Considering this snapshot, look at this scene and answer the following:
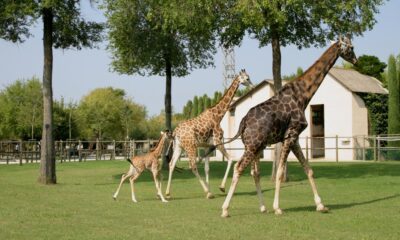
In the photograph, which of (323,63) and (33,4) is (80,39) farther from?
(323,63)

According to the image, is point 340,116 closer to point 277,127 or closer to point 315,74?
point 315,74

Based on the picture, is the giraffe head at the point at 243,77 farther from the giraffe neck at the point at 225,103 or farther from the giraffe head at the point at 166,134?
the giraffe head at the point at 166,134

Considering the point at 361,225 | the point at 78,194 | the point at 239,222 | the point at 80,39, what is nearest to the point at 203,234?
the point at 239,222

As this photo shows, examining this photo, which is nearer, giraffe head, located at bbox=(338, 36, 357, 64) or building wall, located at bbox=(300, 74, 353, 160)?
giraffe head, located at bbox=(338, 36, 357, 64)

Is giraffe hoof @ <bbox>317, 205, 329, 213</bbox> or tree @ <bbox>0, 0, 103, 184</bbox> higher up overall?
tree @ <bbox>0, 0, 103, 184</bbox>

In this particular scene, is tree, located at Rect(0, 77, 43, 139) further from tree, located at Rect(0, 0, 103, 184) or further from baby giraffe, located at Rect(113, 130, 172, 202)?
baby giraffe, located at Rect(113, 130, 172, 202)

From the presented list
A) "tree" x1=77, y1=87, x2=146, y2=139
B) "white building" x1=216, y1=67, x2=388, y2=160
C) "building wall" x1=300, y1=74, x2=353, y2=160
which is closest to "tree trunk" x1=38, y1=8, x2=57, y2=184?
"white building" x1=216, y1=67, x2=388, y2=160

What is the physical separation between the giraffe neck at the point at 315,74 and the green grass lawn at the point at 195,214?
2.46m

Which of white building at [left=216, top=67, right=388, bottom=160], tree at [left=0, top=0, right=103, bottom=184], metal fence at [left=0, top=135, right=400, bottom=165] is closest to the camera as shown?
tree at [left=0, top=0, right=103, bottom=184]

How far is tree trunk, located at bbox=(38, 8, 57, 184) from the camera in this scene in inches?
757

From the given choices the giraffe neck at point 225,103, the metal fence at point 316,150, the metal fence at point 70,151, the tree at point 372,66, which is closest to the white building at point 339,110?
the metal fence at point 316,150

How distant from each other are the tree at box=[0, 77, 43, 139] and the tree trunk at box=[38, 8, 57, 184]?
35216 millimetres

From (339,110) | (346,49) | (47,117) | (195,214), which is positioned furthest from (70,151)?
(346,49)

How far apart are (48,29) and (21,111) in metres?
38.2
